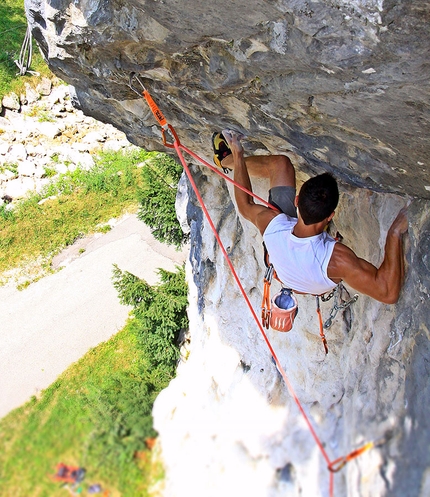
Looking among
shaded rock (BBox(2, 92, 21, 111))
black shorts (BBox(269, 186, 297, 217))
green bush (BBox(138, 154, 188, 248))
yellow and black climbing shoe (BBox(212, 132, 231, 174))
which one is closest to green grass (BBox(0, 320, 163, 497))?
black shorts (BBox(269, 186, 297, 217))

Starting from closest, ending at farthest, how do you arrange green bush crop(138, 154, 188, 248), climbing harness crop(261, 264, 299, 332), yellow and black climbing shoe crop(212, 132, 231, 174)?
climbing harness crop(261, 264, 299, 332) < yellow and black climbing shoe crop(212, 132, 231, 174) < green bush crop(138, 154, 188, 248)

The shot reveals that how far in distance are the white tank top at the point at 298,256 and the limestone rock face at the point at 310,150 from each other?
0.47 metres

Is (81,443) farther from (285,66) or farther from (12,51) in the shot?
(12,51)

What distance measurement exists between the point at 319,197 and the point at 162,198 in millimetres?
8566

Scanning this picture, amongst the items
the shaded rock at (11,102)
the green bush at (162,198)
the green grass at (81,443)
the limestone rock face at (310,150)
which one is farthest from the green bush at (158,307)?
the shaded rock at (11,102)

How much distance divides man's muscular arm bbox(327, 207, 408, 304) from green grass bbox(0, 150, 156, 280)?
11.7 meters

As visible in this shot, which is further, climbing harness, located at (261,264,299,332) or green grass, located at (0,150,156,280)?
green grass, located at (0,150,156,280)

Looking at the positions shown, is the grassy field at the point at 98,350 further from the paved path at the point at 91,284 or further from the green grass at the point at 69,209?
the paved path at the point at 91,284

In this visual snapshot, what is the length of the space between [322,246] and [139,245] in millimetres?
10962

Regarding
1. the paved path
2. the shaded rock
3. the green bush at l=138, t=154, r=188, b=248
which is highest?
the shaded rock

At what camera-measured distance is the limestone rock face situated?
7.05 feet

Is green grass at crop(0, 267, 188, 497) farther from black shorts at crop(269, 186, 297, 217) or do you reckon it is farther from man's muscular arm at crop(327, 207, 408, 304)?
black shorts at crop(269, 186, 297, 217)

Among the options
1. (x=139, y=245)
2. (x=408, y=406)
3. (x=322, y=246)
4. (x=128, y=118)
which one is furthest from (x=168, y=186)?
(x=408, y=406)

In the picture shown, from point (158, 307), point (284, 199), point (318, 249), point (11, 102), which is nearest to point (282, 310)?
point (318, 249)
